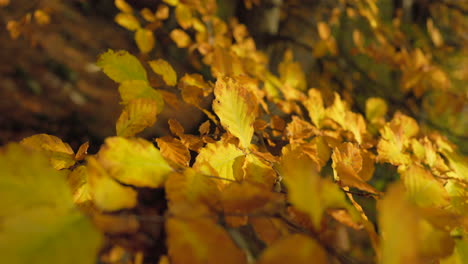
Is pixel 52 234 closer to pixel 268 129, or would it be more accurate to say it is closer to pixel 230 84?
pixel 230 84

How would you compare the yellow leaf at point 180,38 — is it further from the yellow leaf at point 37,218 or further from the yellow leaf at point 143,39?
the yellow leaf at point 37,218

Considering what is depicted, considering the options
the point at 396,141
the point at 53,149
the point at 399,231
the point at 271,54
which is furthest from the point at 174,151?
the point at 271,54

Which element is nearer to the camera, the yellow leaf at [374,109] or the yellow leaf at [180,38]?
the yellow leaf at [374,109]

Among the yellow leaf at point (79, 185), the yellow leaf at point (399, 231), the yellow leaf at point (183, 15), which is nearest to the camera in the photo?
the yellow leaf at point (399, 231)

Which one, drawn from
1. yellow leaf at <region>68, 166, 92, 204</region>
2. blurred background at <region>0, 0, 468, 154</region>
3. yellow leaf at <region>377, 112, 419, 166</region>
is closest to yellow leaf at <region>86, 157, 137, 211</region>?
yellow leaf at <region>68, 166, 92, 204</region>

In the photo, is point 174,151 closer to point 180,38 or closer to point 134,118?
point 134,118

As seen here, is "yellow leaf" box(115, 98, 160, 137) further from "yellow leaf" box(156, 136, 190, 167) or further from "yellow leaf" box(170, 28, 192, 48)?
"yellow leaf" box(170, 28, 192, 48)

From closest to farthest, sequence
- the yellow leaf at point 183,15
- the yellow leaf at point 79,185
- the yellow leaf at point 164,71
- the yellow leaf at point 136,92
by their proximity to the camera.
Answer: the yellow leaf at point 79,185, the yellow leaf at point 136,92, the yellow leaf at point 164,71, the yellow leaf at point 183,15

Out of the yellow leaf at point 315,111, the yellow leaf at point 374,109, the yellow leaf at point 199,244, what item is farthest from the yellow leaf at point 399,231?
the yellow leaf at point 374,109
